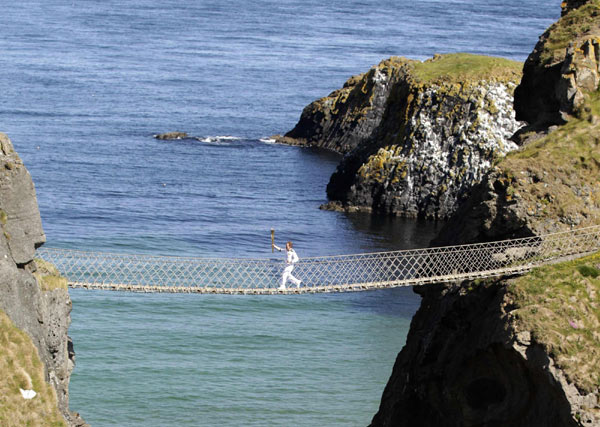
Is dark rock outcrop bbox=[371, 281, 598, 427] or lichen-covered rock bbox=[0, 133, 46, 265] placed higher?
lichen-covered rock bbox=[0, 133, 46, 265]

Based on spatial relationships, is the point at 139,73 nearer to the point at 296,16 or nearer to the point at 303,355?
the point at 296,16

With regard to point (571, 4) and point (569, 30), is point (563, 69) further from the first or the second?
point (571, 4)

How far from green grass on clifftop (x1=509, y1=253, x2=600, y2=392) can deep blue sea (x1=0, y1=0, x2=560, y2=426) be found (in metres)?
11.0

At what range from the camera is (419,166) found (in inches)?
2542

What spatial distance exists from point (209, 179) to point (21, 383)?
166 ft

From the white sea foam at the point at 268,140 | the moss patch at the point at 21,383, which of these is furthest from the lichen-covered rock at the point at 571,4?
the white sea foam at the point at 268,140

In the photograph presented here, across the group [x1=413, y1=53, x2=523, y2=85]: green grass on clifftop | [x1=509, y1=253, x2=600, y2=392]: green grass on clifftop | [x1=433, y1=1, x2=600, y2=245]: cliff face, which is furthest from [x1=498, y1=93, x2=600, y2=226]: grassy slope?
[x1=413, y1=53, x2=523, y2=85]: green grass on clifftop

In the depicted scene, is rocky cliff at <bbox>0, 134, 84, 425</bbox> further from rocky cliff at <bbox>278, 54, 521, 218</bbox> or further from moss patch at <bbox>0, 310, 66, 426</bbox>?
rocky cliff at <bbox>278, 54, 521, 218</bbox>

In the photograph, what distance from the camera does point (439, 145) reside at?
64.6 meters

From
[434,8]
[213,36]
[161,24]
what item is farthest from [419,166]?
[434,8]

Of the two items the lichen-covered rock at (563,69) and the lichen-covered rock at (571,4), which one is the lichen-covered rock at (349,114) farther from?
the lichen-covered rock at (563,69)

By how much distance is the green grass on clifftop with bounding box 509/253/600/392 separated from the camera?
87.0 feet

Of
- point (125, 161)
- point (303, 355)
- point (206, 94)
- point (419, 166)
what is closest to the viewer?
point (303, 355)

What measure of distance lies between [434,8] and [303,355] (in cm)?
12107
